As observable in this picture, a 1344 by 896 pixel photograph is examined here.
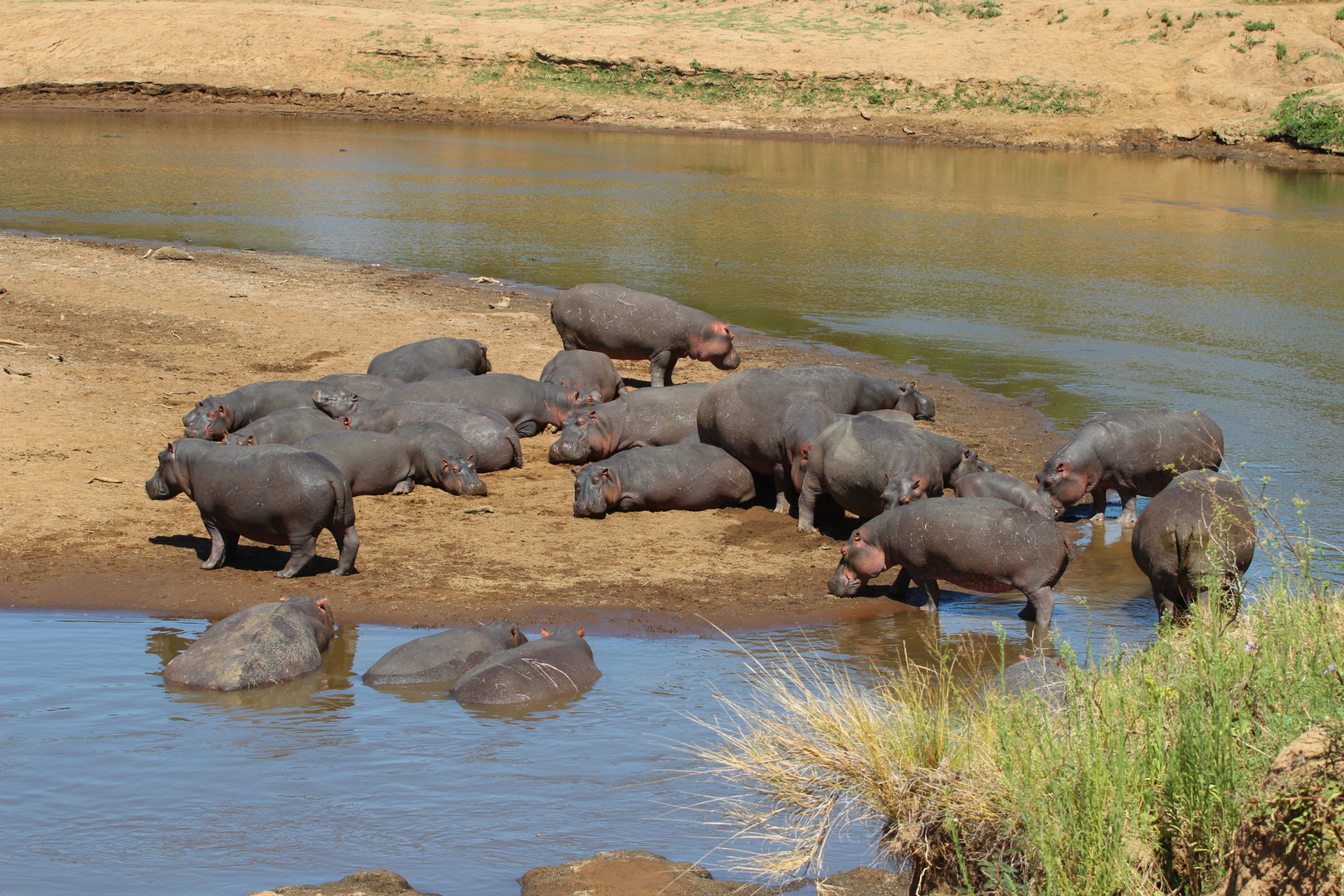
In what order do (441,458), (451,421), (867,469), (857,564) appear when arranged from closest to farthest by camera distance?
(857,564) < (867,469) < (441,458) < (451,421)

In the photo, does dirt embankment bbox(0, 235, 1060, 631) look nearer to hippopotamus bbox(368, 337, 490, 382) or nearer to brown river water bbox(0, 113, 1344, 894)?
brown river water bbox(0, 113, 1344, 894)

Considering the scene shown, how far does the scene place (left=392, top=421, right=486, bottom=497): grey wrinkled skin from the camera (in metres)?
9.94

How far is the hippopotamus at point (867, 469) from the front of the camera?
884cm

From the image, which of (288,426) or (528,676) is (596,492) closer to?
(288,426)

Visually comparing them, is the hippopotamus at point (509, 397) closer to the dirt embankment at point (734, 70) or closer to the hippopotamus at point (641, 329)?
the hippopotamus at point (641, 329)

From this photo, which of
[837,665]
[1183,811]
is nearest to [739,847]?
[1183,811]

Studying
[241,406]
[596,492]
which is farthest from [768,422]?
[241,406]

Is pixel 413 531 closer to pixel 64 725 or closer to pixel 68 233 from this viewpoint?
pixel 64 725

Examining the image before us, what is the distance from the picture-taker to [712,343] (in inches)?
532

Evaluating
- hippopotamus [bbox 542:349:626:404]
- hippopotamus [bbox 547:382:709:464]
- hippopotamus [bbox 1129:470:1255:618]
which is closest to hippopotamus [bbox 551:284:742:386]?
hippopotamus [bbox 542:349:626:404]


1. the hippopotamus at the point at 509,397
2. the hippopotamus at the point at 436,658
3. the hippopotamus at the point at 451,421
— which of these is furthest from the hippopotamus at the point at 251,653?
the hippopotamus at the point at 509,397

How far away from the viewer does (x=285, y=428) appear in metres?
10.4

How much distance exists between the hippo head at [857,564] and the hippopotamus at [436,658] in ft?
7.81

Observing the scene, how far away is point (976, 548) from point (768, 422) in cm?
268
